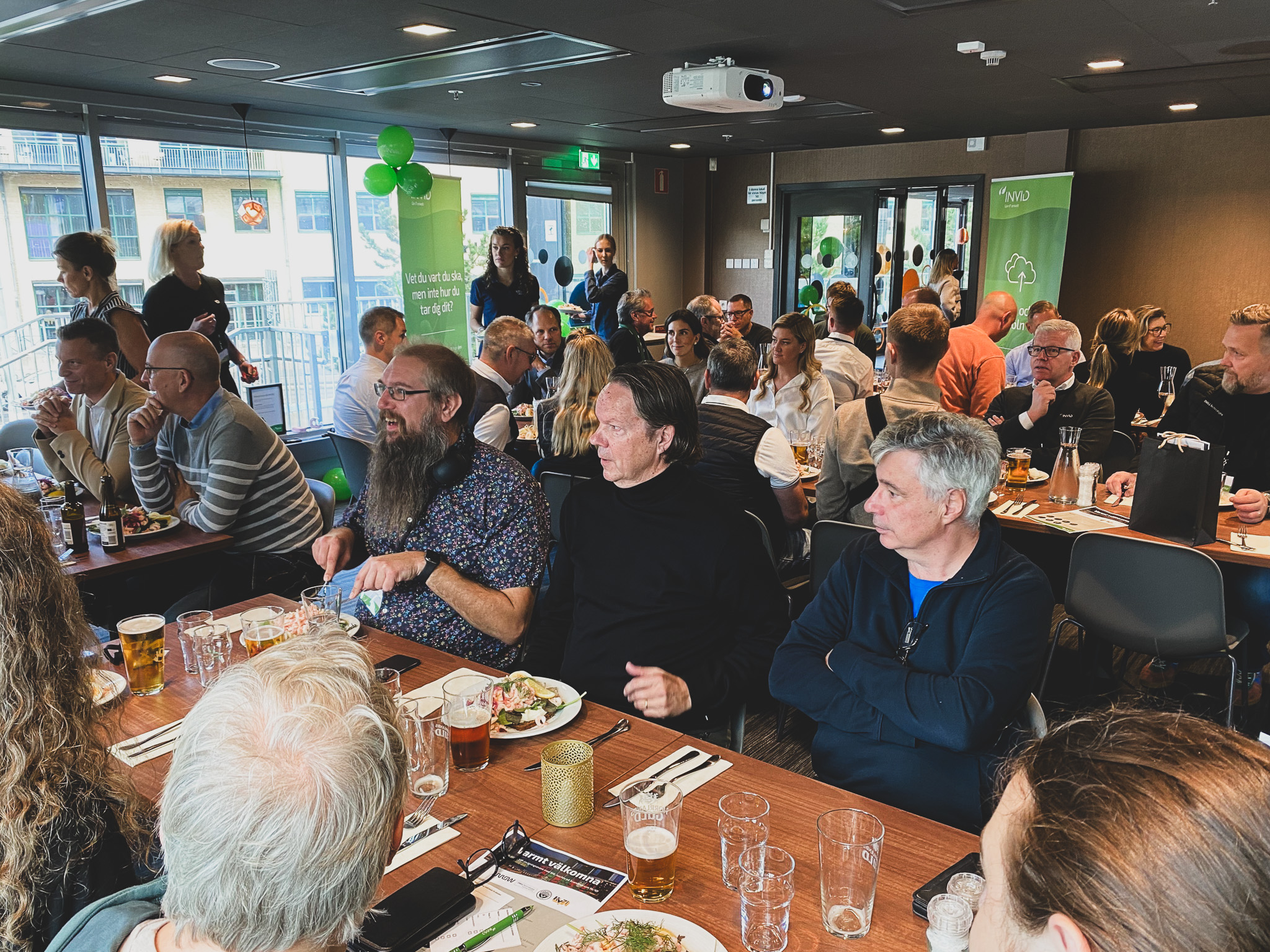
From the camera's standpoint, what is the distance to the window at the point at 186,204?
7.11m

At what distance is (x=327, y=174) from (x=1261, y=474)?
7.35 metres

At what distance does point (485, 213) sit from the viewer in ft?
30.9

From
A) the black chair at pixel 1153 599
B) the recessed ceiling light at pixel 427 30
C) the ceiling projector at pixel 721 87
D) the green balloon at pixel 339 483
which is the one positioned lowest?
the green balloon at pixel 339 483

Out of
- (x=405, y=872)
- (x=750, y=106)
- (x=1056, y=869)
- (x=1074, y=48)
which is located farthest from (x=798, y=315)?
(x=1056, y=869)

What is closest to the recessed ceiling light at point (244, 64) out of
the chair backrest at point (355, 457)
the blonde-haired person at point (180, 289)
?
the blonde-haired person at point (180, 289)

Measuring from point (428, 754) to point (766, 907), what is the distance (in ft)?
2.29

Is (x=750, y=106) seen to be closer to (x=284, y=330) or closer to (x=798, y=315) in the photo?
(x=798, y=315)

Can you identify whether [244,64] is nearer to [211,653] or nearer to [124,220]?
[124,220]

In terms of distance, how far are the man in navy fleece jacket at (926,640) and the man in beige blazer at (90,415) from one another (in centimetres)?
317

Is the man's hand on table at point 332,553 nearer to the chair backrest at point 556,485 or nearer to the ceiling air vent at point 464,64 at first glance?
the chair backrest at point 556,485

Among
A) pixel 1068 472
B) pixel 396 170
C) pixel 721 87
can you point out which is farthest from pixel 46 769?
pixel 396 170

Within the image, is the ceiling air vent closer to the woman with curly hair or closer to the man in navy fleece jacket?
the man in navy fleece jacket

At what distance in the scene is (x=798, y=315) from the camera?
16.7ft

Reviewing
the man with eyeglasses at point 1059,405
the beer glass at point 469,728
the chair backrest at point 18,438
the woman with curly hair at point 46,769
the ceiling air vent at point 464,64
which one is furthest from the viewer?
the ceiling air vent at point 464,64
